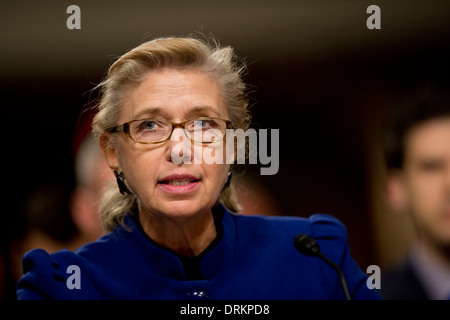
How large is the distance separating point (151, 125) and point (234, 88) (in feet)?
0.96

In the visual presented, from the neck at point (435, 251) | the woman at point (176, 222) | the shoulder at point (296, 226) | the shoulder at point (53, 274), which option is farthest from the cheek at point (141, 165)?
the neck at point (435, 251)

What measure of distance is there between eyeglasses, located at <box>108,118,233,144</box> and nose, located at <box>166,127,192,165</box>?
0.05 feet

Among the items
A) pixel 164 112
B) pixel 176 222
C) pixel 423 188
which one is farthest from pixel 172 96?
pixel 423 188

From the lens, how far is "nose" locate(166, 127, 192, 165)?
1.29 metres

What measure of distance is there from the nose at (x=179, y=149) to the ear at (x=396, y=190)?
27.1 inches

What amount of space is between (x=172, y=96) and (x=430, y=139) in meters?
0.78

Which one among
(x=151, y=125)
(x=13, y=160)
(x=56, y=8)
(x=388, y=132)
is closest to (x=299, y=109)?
(x=388, y=132)

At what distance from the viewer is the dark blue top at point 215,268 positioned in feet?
4.22

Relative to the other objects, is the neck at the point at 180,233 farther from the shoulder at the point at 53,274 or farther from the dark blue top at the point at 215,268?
the shoulder at the point at 53,274

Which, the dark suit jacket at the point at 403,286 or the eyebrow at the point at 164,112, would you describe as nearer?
the eyebrow at the point at 164,112

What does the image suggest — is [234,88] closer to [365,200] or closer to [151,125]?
[151,125]

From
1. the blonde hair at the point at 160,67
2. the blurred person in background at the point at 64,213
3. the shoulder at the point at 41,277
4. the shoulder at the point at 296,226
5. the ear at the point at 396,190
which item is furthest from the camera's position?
the blurred person in background at the point at 64,213

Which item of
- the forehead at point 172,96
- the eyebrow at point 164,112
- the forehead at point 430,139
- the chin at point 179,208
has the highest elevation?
the forehead at point 172,96

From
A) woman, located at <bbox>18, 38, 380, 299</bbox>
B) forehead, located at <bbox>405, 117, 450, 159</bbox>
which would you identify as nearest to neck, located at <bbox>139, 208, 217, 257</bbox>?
woman, located at <bbox>18, 38, 380, 299</bbox>
